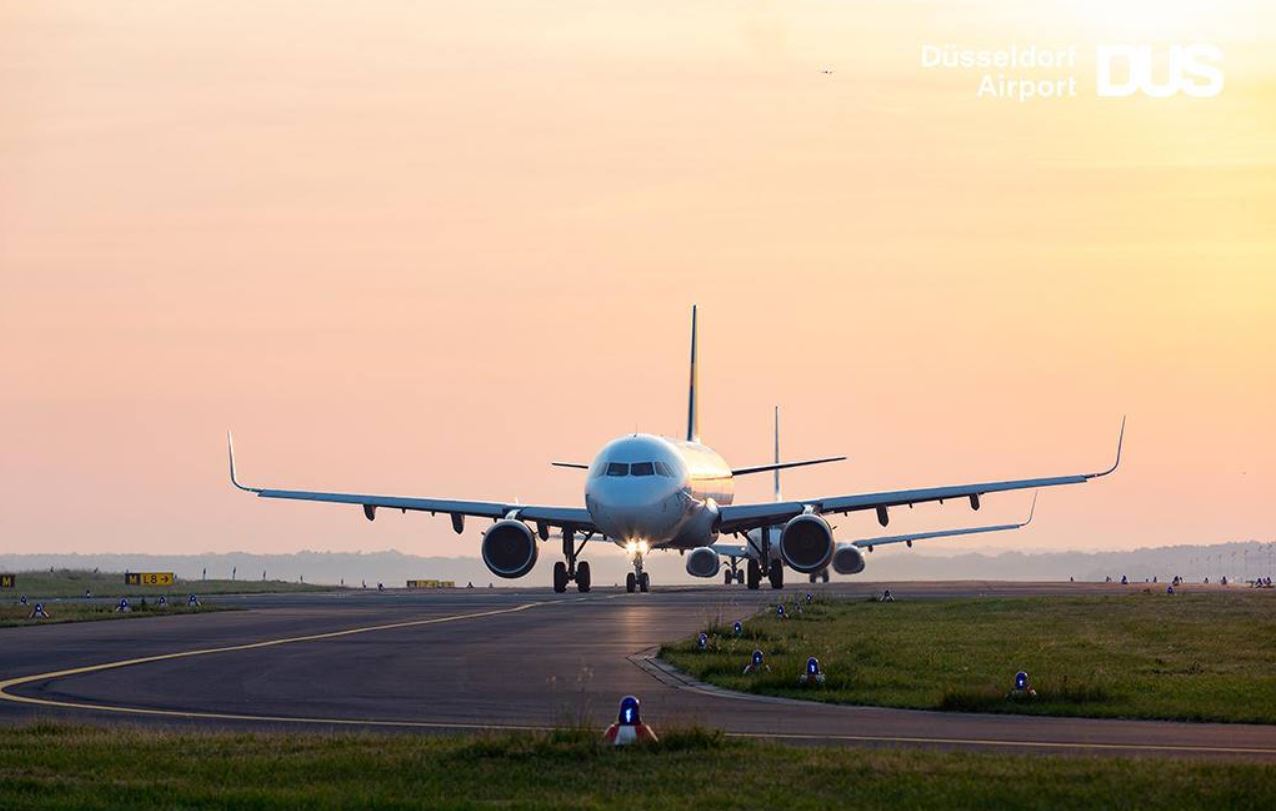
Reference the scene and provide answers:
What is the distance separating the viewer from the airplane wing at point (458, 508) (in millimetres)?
77500

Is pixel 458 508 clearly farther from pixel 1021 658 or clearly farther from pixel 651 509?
pixel 1021 658

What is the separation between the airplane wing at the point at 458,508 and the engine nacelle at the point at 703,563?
29.8 metres

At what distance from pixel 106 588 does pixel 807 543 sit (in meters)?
41.1

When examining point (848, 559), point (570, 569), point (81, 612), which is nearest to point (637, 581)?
point (570, 569)

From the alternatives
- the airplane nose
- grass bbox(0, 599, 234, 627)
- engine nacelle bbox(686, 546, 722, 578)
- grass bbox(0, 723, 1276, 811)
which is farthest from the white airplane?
grass bbox(0, 723, 1276, 811)

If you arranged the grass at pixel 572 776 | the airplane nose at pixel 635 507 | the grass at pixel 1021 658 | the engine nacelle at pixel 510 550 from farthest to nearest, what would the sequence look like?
the engine nacelle at pixel 510 550 < the airplane nose at pixel 635 507 < the grass at pixel 1021 658 < the grass at pixel 572 776


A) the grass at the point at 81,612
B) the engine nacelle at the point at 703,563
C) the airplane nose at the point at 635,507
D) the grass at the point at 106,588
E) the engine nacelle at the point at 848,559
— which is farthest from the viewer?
the engine nacelle at the point at 848,559

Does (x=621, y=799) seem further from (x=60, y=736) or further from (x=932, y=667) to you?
(x=932, y=667)

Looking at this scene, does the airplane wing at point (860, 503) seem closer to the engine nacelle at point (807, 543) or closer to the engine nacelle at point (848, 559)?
the engine nacelle at point (807, 543)

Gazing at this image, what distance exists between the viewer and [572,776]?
18281mm

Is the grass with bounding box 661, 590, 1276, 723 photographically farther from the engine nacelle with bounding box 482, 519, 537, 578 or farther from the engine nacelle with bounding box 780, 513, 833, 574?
the engine nacelle with bounding box 482, 519, 537, 578

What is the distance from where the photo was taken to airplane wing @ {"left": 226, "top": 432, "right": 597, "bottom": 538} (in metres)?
77.5

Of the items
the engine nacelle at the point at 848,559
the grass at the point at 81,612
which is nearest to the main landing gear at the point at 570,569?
the grass at the point at 81,612

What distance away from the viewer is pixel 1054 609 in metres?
54.8
